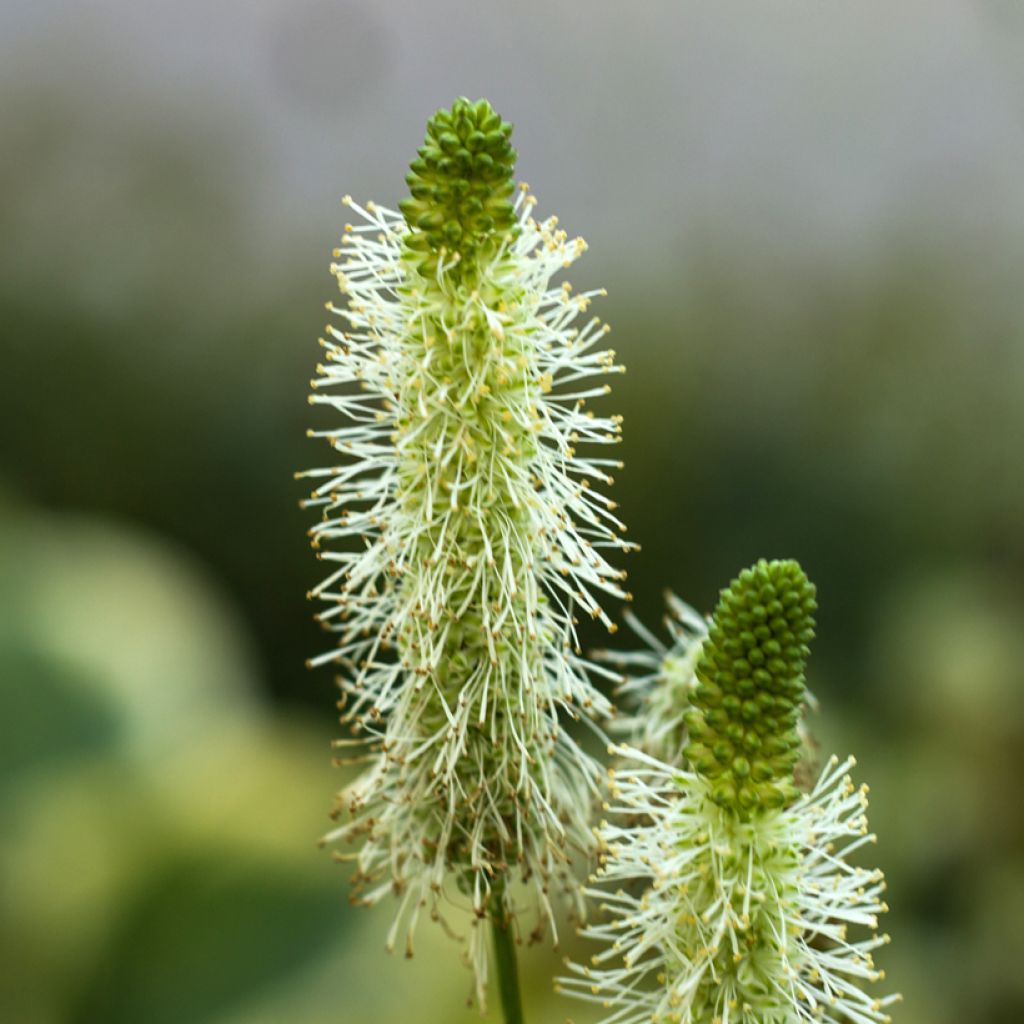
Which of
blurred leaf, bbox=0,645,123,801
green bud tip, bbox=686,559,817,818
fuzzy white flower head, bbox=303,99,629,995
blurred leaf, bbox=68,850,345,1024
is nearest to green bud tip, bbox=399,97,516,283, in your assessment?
fuzzy white flower head, bbox=303,99,629,995

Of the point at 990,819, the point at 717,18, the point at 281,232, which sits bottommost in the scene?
the point at 990,819

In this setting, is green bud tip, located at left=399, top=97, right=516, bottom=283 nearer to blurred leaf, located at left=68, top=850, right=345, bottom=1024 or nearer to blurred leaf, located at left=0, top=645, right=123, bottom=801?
blurred leaf, located at left=68, top=850, right=345, bottom=1024

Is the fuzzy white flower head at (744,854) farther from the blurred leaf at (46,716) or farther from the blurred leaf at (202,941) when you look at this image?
the blurred leaf at (46,716)

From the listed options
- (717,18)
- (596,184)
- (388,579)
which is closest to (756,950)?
(388,579)

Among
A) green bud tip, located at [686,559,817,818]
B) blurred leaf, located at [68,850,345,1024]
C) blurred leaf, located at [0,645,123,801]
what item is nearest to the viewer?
green bud tip, located at [686,559,817,818]

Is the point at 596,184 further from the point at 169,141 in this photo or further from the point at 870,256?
the point at 169,141

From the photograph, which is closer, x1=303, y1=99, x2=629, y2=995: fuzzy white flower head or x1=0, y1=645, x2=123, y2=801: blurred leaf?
x1=303, y1=99, x2=629, y2=995: fuzzy white flower head

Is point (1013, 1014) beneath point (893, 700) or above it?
beneath

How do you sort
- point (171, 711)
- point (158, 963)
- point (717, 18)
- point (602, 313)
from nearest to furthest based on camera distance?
point (158, 963) → point (171, 711) → point (602, 313) → point (717, 18)
